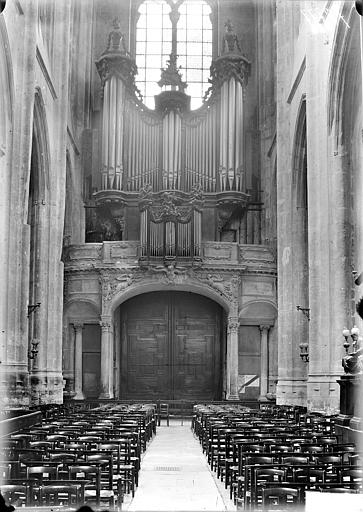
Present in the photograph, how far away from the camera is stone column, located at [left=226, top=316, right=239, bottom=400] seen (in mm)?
31047

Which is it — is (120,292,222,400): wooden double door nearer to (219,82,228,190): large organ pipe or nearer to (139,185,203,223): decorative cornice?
(139,185,203,223): decorative cornice

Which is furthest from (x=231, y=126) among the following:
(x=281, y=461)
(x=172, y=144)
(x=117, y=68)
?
(x=281, y=461)

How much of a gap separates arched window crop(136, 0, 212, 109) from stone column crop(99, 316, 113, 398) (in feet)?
37.2

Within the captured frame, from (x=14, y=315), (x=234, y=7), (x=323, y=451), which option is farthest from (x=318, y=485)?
(x=234, y=7)

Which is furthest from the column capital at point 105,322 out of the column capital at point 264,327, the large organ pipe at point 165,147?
the large organ pipe at point 165,147

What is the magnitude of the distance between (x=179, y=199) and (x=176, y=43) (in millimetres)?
8769

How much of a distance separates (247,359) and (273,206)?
6350mm

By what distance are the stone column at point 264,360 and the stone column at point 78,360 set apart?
6.87 metres

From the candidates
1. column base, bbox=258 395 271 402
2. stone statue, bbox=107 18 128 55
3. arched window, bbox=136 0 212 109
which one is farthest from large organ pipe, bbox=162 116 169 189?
column base, bbox=258 395 271 402

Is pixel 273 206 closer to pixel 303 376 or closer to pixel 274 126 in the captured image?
pixel 274 126

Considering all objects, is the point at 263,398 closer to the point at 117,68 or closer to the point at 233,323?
the point at 233,323

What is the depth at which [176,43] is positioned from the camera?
3809 cm

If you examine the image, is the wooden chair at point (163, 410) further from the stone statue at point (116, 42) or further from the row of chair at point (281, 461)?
the stone statue at point (116, 42)

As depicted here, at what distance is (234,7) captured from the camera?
39.8 metres
